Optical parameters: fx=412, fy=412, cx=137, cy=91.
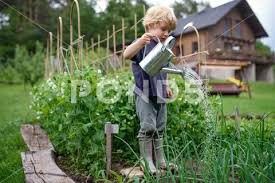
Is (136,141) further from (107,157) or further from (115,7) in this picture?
(115,7)

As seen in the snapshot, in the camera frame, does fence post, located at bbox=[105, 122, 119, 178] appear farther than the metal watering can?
Yes

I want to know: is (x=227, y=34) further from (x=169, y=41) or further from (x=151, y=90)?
(x=169, y=41)

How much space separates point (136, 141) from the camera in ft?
8.71

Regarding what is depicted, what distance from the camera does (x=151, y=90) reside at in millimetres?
2295

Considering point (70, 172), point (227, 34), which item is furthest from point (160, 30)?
point (227, 34)

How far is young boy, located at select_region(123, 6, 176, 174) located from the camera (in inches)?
86.8

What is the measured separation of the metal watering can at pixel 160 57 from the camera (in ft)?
6.63

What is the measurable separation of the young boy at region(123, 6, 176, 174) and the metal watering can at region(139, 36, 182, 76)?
0.13 meters

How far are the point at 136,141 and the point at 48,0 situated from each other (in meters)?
13.2

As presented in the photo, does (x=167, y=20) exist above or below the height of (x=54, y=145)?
above

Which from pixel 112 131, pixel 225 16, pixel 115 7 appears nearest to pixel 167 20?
pixel 112 131

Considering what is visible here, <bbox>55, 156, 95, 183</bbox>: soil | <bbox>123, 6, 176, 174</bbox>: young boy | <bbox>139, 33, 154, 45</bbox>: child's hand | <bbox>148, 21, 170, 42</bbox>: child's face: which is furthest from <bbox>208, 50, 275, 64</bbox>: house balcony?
<bbox>139, 33, 154, 45</bbox>: child's hand

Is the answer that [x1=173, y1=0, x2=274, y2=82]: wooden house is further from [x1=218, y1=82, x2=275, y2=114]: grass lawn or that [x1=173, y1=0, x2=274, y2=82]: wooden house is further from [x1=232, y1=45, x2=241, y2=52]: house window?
[x1=218, y1=82, x2=275, y2=114]: grass lawn

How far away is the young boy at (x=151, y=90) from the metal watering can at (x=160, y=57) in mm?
133
